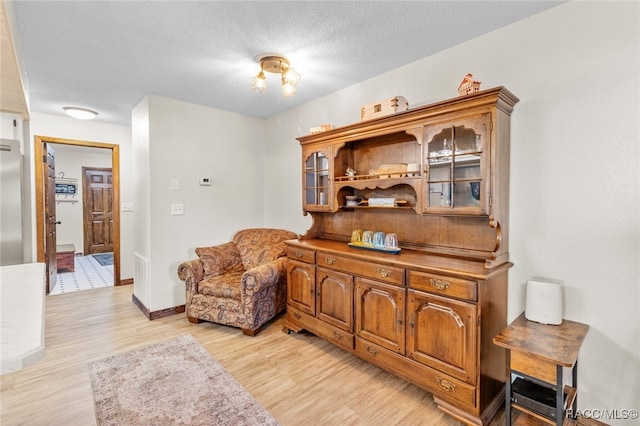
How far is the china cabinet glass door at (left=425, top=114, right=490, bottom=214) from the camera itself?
1.95 metres

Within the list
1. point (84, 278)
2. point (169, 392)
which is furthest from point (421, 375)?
point (84, 278)

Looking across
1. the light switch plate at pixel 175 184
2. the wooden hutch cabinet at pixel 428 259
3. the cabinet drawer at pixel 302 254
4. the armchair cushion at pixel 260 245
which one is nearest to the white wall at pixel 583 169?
the wooden hutch cabinet at pixel 428 259

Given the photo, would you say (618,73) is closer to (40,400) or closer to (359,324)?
(359,324)

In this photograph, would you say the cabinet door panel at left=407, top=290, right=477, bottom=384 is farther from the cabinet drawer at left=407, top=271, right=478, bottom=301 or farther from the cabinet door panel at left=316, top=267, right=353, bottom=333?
the cabinet door panel at left=316, top=267, right=353, bottom=333

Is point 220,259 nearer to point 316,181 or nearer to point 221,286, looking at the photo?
point 221,286

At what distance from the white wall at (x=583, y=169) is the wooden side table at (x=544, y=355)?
0.59ft

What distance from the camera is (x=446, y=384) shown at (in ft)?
6.20

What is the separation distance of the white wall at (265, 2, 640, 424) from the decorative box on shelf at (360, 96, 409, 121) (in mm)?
576

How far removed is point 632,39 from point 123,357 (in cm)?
414

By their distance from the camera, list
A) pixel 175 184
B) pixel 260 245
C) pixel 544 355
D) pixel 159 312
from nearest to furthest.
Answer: pixel 544 355 → pixel 159 312 → pixel 175 184 → pixel 260 245

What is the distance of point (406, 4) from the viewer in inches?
73.7

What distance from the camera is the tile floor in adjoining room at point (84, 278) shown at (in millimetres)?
4652

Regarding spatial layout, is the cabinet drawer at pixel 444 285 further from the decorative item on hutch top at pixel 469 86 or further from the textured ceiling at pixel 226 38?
the textured ceiling at pixel 226 38

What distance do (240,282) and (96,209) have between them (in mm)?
6407
